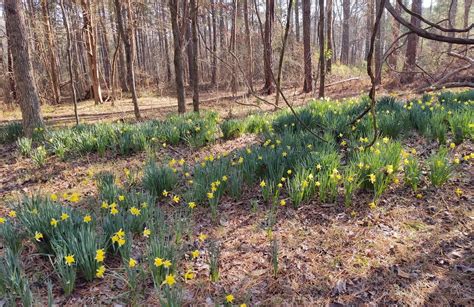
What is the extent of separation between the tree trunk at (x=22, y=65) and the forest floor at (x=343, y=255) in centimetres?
286

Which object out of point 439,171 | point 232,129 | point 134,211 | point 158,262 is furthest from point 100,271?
point 232,129

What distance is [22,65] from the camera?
555cm

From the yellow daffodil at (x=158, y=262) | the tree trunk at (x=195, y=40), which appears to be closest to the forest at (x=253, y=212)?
the yellow daffodil at (x=158, y=262)

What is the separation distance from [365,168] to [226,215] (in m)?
1.51

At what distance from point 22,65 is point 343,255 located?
20.2ft

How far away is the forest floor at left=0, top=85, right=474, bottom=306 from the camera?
2084 mm

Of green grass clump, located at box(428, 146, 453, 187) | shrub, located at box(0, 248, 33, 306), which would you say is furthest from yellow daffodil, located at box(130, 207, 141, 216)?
green grass clump, located at box(428, 146, 453, 187)

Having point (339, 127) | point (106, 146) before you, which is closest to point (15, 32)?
point (106, 146)

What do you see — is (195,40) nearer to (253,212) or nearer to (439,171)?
(253,212)

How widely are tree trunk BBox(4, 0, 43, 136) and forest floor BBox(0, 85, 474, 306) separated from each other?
286 cm

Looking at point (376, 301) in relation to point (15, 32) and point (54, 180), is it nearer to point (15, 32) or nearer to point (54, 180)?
point (54, 180)

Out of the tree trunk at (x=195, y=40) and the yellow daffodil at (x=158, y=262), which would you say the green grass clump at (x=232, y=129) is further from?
the yellow daffodil at (x=158, y=262)

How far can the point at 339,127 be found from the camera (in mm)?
4609

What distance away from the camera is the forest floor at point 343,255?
208cm
